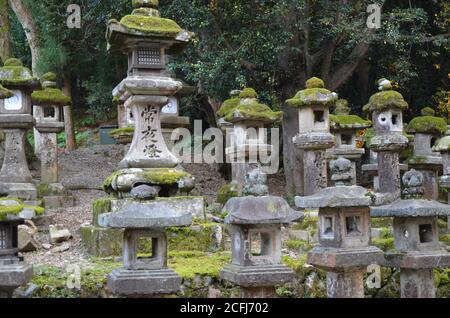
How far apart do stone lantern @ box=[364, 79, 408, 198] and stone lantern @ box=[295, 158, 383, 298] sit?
5289 millimetres

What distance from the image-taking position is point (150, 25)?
1010cm

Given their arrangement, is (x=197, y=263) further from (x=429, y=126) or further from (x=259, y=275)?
(x=429, y=126)

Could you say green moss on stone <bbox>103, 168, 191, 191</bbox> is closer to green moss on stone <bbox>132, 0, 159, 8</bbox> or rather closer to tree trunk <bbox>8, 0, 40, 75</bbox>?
green moss on stone <bbox>132, 0, 159, 8</bbox>

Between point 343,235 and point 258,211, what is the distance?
3.93ft

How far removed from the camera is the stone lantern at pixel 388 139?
1241 cm

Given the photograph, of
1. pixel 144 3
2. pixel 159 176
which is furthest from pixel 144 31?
pixel 159 176

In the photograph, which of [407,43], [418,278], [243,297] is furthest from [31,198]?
[407,43]

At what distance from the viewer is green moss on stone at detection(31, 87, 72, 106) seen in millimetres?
15125

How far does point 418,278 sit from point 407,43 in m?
10.1

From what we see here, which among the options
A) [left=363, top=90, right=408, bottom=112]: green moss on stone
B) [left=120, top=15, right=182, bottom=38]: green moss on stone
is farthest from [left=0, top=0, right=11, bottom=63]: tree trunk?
[left=363, top=90, right=408, bottom=112]: green moss on stone

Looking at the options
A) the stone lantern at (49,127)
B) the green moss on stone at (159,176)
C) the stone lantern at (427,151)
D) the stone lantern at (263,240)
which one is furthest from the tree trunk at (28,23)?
the stone lantern at (263,240)

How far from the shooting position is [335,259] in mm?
7035

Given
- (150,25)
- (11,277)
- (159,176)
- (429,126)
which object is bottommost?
(11,277)

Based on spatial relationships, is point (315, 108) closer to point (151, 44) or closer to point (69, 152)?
point (151, 44)
